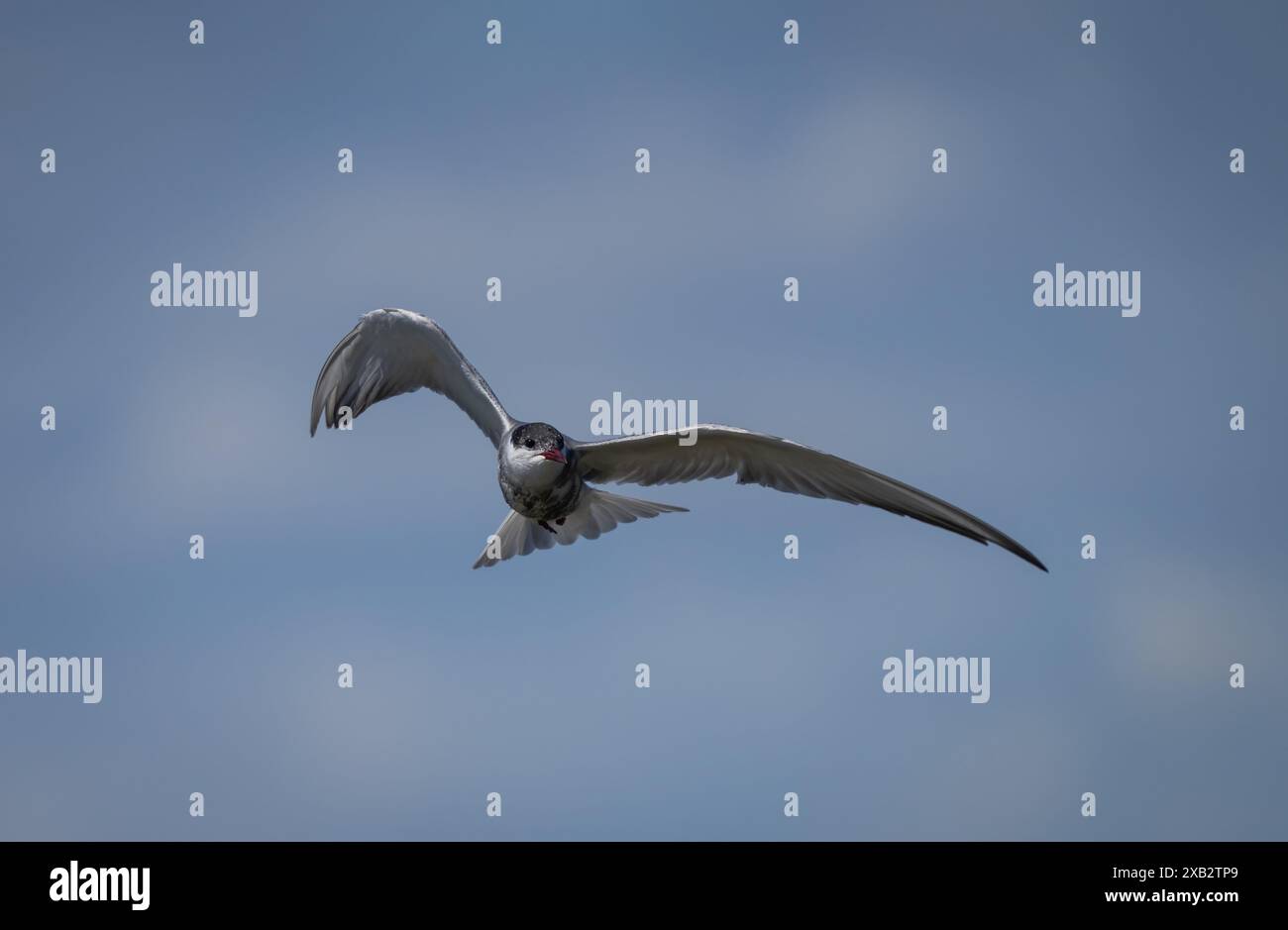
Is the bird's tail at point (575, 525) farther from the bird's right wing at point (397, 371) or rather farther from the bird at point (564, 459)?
the bird's right wing at point (397, 371)

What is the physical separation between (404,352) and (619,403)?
2.36 m

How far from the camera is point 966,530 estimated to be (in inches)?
558

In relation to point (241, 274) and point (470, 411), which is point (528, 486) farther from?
point (241, 274)

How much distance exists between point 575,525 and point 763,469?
2159 millimetres

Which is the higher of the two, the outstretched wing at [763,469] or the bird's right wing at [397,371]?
the bird's right wing at [397,371]

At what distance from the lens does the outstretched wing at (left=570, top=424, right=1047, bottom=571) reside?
14.2 m

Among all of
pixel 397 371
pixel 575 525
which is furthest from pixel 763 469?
pixel 397 371

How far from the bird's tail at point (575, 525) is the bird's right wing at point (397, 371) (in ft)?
3.50

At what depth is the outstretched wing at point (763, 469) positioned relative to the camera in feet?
46.6

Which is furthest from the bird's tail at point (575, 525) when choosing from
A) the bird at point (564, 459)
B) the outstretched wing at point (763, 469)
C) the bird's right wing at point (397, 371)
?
the bird's right wing at point (397, 371)

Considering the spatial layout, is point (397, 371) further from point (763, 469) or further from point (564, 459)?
point (763, 469)

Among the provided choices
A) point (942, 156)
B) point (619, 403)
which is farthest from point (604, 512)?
point (942, 156)

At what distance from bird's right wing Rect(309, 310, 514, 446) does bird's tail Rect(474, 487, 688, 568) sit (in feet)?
3.50

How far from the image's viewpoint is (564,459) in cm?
1425
